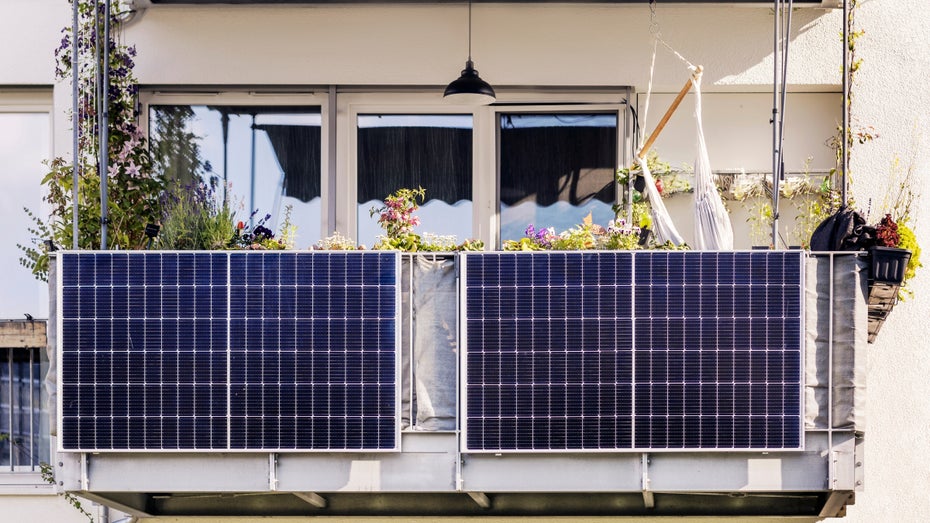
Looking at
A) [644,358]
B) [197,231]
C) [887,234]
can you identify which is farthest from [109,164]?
[887,234]

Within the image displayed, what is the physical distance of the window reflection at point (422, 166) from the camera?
988cm

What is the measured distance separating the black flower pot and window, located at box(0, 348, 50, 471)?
6.94m

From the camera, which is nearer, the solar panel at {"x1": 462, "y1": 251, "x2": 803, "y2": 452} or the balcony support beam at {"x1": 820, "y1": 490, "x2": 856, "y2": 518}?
the solar panel at {"x1": 462, "y1": 251, "x2": 803, "y2": 452}

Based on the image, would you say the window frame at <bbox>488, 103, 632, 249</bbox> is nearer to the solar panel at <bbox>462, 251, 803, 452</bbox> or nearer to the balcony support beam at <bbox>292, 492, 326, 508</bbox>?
the solar panel at <bbox>462, 251, 803, 452</bbox>

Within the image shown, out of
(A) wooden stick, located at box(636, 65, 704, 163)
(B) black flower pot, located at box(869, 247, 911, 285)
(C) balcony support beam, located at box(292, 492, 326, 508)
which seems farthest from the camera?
(A) wooden stick, located at box(636, 65, 704, 163)

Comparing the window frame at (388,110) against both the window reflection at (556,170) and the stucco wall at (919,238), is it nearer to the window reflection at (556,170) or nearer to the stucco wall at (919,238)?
the window reflection at (556,170)

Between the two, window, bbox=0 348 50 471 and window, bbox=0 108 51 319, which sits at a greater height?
window, bbox=0 108 51 319

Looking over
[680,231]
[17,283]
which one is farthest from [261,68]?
[680,231]

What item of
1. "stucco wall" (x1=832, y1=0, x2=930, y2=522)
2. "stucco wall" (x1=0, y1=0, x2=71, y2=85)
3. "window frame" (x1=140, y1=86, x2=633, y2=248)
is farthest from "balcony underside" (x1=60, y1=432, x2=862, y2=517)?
"stucco wall" (x1=0, y1=0, x2=71, y2=85)

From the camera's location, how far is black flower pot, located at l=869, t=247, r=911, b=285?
732cm

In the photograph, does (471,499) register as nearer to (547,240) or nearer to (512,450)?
(512,450)

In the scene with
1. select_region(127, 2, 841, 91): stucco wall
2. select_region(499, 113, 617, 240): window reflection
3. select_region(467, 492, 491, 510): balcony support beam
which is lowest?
select_region(467, 492, 491, 510): balcony support beam

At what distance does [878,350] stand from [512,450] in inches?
150

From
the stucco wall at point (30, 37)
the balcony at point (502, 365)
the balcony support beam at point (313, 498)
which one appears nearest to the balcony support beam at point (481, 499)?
the balcony at point (502, 365)
